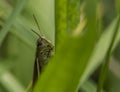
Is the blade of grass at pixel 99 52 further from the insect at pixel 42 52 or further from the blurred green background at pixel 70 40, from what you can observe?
the insect at pixel 42 52

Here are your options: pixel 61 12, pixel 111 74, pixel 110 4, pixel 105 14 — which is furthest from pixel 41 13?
pixel 110 4

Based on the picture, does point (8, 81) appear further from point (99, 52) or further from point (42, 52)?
point (99, 52)

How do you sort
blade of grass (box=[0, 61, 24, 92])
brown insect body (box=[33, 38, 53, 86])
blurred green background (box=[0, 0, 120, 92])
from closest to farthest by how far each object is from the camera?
blurred green background (box=[0, 0, 120, 92]) < brown insect body (box=[33, 38, 53, 86]) < blade of grass (box=[0, 61, 24, 92])

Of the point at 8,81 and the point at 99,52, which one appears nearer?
the point at 99,52

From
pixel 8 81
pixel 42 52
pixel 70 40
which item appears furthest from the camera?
pixel 8 81

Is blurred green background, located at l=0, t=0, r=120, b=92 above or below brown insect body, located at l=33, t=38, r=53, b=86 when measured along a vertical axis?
above

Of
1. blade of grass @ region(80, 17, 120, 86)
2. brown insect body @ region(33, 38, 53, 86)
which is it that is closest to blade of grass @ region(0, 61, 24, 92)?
brown insect body @ region(33, 38, 53, 86)

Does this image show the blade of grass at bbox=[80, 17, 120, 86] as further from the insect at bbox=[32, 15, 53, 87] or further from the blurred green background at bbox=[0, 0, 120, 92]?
the insect at bbox=[32, 15, 53, 87]

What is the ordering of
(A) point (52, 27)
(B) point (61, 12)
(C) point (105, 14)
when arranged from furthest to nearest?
1. (C) point (105, 14)
2. (A) point (52, 27)
3. (B) point (61, 12)

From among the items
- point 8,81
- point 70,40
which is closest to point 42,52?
point 8,81

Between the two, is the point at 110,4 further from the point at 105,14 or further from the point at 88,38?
the point at 88,38

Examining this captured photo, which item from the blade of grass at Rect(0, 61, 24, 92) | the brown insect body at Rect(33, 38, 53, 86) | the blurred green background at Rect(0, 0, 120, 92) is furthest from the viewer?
the blade of grass at Rect(0, 61, 24, 92)
